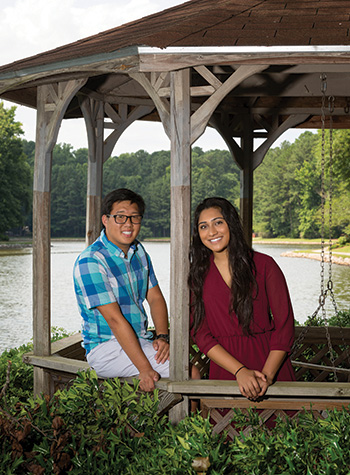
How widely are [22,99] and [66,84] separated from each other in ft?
4.34

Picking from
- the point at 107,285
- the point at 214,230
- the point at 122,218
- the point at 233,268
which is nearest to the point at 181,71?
the point at 122,218

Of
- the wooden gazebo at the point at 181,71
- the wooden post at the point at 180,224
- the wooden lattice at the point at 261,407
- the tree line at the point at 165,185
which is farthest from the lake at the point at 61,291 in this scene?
the wooden lattice at the point at 261,407

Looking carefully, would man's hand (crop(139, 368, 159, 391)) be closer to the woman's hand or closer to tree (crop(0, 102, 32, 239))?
the woman's hand

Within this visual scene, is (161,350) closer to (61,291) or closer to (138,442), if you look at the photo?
(138,442)

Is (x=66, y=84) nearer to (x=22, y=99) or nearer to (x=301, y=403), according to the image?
(x=22, y=99)

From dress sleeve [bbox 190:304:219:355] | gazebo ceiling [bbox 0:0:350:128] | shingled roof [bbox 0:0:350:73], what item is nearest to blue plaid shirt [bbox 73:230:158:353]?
dress sleeve [bbox 190:304:219:355]

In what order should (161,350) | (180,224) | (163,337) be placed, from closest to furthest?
(180,224), (161,350), (163,337)

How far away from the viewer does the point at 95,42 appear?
5.58 m

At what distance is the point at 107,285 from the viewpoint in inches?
187

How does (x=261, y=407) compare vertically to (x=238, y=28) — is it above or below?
Answer: below

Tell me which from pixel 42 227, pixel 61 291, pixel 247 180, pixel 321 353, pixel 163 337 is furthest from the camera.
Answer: pixel 61 291

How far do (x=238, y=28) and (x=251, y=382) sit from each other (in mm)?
2515

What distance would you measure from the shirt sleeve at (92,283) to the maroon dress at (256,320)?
705 mm

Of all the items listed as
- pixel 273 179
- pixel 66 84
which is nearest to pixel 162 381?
pixel 66 84
